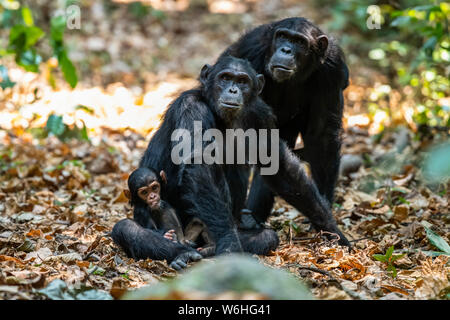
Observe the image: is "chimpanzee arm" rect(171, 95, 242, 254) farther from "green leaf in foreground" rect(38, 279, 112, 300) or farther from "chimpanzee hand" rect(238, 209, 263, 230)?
"green leaf in foreground" rect(38, 279, 112, 300)

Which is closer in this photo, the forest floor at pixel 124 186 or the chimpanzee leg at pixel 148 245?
the forest floor at pixel 124 186

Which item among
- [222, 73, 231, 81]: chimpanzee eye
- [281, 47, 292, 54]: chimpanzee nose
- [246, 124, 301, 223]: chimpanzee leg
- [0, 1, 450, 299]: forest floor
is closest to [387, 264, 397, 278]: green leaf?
[0, 1, 450, 299]: forest floor

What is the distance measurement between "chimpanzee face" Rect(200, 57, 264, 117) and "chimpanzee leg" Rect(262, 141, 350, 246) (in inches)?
33.3

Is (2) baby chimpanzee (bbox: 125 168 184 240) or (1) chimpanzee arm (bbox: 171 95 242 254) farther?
(2) baby chimpanzee (bbox: 125 168 184 240)

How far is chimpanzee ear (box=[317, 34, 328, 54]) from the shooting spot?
7.78m

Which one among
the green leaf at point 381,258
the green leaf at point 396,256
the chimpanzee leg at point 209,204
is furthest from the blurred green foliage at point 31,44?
the green leaf at point 396,256

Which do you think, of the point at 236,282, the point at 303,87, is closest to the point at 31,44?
the point at 303,87

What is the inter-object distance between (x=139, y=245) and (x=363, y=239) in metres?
2.98

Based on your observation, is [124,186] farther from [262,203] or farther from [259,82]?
[259,82]

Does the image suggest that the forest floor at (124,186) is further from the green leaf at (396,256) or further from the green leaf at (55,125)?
the green leaf at (55,125)

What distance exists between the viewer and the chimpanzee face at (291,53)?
25.0 feet

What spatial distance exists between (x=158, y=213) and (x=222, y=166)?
980 millimetres

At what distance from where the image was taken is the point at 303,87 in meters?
8.23

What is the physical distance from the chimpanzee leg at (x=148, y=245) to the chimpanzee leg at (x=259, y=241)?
2.39ft
